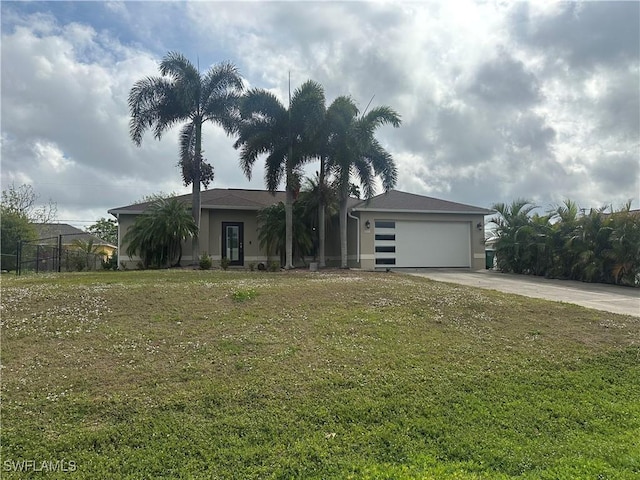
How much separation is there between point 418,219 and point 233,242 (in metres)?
8.97

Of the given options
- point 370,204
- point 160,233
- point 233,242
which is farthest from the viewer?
point 233,242

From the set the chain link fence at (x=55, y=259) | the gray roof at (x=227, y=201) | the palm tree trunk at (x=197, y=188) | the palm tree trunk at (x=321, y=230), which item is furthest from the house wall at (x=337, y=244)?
the chain link fence at (x=55, y=259)

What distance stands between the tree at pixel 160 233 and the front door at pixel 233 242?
2.40 m

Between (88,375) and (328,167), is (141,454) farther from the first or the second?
(328,167)

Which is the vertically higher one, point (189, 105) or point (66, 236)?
point (189, 105)

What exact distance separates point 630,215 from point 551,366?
12.4 metres

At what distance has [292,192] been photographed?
18.2m

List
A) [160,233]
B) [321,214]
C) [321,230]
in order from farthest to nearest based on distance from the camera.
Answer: [321,214] < [321,230] < [160,233]

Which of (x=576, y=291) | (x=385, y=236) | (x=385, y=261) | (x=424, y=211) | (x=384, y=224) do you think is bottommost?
(x=576, y=291)

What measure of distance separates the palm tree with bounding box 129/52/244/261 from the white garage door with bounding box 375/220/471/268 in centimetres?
824

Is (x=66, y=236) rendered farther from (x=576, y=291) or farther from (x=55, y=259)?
(x=576, y=291)

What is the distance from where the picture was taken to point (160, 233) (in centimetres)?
1800

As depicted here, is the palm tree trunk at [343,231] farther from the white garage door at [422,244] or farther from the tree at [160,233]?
the tree at [160,233]

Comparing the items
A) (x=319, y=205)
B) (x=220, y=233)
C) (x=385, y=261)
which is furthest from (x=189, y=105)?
(x=385, y=261)
